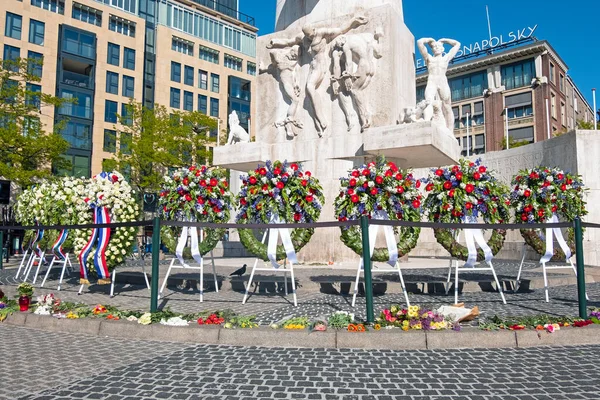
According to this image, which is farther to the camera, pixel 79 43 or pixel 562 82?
pixel 562 82

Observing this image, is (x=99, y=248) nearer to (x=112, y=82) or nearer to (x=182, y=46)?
(x=112, y=82)

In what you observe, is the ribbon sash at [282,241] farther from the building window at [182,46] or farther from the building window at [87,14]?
the building window at [182,46]

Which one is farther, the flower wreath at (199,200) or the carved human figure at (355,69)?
the carved human figure at (355,69)

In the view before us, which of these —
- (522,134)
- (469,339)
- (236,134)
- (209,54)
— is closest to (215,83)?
(209,54)

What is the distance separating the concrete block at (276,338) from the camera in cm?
611

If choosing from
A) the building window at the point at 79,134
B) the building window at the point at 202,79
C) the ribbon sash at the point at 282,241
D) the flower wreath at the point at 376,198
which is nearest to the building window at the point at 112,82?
the building window at the point at 79,134

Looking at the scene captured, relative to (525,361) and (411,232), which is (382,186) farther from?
(525,361)

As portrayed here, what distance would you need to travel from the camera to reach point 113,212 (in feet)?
33.3

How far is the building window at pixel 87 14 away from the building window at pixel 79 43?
199 cm

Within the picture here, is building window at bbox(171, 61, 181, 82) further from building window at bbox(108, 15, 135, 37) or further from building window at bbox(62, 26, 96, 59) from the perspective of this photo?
building window at bbox(62, 26, 96, 59)

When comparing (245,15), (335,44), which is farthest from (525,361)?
(245,15)

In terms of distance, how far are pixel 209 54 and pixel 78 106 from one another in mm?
19625

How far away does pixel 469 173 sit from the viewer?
31.6 feet

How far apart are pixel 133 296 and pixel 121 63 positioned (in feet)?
168
